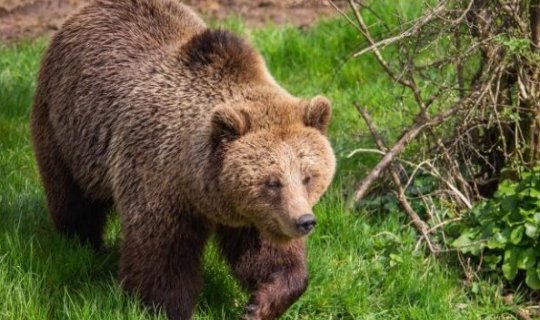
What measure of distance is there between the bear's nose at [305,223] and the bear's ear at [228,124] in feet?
1.85

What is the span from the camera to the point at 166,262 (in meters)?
5.34

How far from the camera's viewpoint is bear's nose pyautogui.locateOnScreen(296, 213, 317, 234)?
4.84 meters

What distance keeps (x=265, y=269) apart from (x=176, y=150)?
793 mm

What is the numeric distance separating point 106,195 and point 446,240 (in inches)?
83.4

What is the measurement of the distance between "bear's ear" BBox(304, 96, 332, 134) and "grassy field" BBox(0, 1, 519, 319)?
1016mm

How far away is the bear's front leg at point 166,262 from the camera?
533 cm

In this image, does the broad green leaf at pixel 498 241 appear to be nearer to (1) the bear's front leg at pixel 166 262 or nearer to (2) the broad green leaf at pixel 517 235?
(2) the broad green leaf at pixel 517 235

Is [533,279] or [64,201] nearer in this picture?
[533,279]

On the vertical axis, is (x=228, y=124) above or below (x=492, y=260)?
above

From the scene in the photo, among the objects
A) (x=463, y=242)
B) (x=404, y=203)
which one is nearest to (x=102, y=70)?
(x=404, y=203)

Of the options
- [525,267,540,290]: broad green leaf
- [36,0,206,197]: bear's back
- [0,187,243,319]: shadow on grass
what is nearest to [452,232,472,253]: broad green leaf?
Result: [525,267,540,290]: broad green leaf

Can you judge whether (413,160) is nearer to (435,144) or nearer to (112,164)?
(435,144)

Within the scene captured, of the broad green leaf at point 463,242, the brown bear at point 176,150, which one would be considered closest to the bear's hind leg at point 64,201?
the brown bear at point 176,150

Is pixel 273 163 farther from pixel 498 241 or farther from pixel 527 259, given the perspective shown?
pixel 527 259
